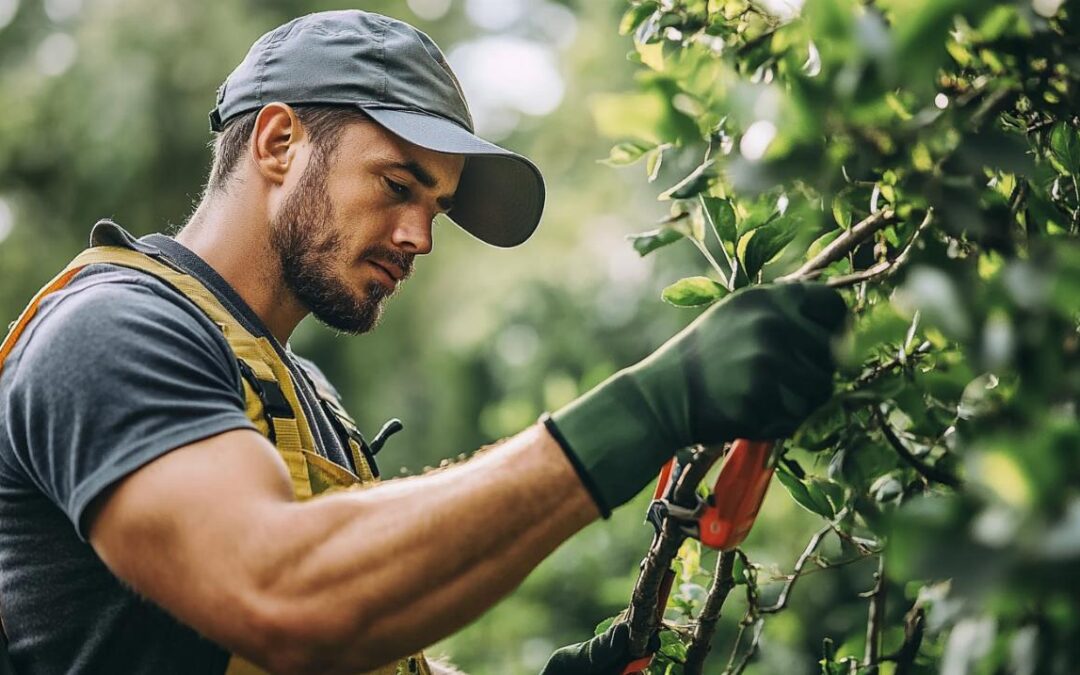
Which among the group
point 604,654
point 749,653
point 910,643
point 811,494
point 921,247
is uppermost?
point 921,247

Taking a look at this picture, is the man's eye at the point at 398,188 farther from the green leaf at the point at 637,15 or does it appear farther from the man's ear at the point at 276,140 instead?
the green leaf at the point at 637,15

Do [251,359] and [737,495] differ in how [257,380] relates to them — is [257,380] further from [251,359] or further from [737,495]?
[737,495]

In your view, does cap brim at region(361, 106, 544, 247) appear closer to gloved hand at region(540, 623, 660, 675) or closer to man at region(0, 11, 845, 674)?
man at region(0, 11, 845, 674)

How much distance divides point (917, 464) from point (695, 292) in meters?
0.39

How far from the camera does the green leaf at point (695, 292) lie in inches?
58.9

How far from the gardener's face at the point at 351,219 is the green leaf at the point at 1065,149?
1.16m

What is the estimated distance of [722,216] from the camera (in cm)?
145

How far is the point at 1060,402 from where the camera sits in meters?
0.91

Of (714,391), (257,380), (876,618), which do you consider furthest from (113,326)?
(876,618)

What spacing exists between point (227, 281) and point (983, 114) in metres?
1.38

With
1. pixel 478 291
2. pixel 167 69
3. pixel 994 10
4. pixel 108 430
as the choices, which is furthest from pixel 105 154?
pixel 994 10

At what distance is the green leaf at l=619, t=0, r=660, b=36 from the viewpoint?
5.34ft

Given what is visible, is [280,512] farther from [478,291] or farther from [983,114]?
[478,291]

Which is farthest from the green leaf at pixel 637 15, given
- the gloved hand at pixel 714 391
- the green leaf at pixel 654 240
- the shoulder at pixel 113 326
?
the shoulder at pixel 113 326
